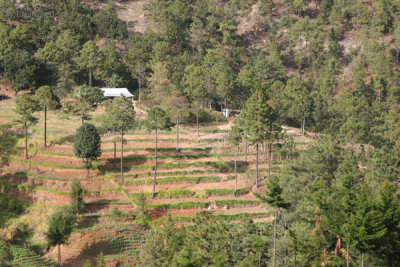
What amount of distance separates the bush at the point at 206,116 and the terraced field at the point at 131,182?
28.6 feet

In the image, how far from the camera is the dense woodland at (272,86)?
34.0 m

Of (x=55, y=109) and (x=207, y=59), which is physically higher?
(x=207, y=59)

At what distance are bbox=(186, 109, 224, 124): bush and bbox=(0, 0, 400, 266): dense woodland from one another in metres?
0.24

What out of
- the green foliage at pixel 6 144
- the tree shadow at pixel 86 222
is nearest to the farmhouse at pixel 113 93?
the green foliage at pixel 6 144

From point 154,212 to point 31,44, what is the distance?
55.4 m

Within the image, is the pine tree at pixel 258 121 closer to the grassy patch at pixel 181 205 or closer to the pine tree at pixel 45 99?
the grassy patch at pixel 181 205

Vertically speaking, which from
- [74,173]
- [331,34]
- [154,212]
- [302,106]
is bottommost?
[154,212]

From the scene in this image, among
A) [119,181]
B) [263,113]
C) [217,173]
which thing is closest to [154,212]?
[119,181]

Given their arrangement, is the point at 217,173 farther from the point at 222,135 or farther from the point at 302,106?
the point at 302,106

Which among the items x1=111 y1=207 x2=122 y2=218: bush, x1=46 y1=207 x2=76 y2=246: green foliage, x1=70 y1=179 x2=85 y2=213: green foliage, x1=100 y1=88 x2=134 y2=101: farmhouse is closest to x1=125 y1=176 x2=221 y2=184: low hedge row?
x1=111 y1=207 x2=122 y2=218: bush

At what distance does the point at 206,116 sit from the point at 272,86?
50.6 feet

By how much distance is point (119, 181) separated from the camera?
53.9m

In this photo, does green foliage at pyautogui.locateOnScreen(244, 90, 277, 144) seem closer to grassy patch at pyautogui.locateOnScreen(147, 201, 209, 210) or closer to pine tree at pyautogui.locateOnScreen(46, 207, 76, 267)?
grassy patch at pyautogui.locateOnScreen(147, 201, 209, 210)

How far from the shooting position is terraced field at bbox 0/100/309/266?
153 ft
